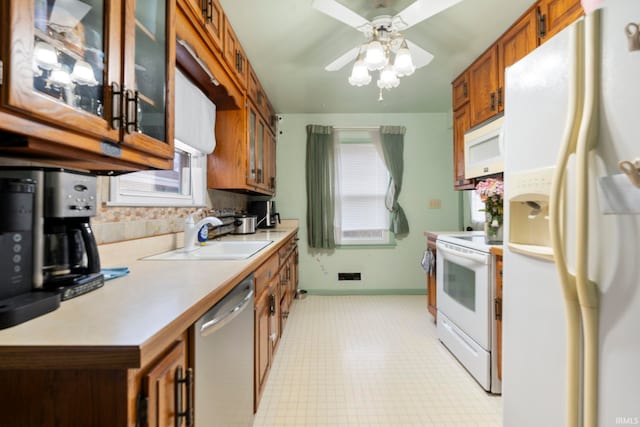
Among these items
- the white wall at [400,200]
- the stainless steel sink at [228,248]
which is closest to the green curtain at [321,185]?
the white wall at [400,200]

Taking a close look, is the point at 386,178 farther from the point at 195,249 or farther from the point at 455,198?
the point at 195,249

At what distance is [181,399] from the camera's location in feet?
2.19

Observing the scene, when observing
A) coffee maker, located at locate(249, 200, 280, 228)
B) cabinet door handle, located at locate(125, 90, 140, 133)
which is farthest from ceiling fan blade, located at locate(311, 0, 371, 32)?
coffee maker, located at locate(249, 200, 280, 228)

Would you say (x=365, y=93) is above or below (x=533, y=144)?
above

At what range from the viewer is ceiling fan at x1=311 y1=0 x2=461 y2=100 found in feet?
4.65

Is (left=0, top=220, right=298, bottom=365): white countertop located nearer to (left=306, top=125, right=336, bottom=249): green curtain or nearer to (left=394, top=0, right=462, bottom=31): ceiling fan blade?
(left=394, top=0, right=462, bottom=31): ceiling fan blade

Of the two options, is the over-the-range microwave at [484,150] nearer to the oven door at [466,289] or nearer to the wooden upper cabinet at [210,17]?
the oven door at [466,289]

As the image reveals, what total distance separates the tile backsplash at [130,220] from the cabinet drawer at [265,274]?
608 millimetres

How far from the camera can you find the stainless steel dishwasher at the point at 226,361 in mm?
785

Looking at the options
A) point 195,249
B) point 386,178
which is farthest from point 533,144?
point 386,178

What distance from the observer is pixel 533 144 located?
3.28ft

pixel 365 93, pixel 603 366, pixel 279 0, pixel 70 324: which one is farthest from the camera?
pixel 365 93

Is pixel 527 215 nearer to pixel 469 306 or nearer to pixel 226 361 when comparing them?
pixel 469 306

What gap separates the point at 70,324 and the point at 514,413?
57.6 inches
